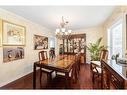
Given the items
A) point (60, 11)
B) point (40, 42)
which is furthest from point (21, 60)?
point (60, 11)

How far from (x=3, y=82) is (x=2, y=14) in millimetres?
1812

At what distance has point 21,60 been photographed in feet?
13.2

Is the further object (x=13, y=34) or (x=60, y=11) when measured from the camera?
(x=13, y=34)

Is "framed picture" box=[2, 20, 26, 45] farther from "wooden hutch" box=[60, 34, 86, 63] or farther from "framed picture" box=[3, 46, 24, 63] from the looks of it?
"wooden hutch" box=[60, 34, 86, 63]

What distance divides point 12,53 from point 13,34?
0.57 metres

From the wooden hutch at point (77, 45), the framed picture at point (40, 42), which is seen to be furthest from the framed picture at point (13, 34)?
the wooden hutch at point (77, 45)

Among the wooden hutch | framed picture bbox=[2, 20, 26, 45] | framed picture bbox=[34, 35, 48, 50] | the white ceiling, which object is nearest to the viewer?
the white ceiling

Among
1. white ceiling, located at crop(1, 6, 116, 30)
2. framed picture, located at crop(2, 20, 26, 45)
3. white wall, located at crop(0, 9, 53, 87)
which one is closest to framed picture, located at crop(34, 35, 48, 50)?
white wall, located at crop(0, 9, 53, 87)

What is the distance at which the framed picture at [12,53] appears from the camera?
3.27 meters

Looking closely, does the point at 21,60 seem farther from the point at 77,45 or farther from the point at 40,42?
the point at 77,45

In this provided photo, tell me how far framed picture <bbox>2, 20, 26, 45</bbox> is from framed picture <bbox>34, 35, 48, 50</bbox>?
97cm

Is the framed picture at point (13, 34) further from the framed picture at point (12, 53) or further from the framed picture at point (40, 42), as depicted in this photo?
the framed picture at point (40, 42)

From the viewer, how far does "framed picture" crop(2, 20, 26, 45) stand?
327cm
